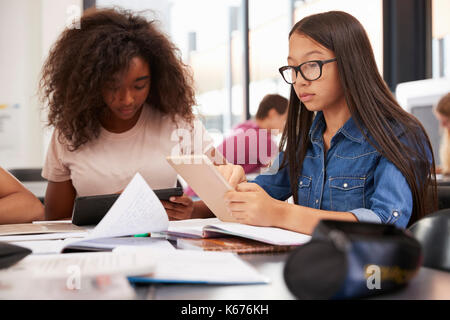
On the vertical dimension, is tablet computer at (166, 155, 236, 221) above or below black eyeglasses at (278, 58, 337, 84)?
below

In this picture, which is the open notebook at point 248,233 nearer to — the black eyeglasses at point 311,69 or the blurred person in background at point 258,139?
the black eyeglasses at point 311,69

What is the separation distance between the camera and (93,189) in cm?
151

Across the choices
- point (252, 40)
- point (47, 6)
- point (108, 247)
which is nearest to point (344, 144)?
point (108, 247)

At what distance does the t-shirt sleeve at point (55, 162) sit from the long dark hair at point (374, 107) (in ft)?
2.74

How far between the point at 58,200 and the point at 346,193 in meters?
0.95

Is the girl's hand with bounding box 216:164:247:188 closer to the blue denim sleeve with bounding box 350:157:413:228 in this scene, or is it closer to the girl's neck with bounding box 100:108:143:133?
the blue denim sleeve with bounding box 350:157:413:228

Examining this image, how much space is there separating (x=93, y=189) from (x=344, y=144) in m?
0.82

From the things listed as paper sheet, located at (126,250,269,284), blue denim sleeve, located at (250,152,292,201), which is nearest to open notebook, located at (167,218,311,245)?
paper sheet, located at (126,250,269,284)

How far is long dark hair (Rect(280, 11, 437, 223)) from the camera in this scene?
0.97m

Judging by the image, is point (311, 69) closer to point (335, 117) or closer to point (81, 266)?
point (335, 117)

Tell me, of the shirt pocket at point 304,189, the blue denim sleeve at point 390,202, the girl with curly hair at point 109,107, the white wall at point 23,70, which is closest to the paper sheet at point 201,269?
the blue denim sleeve at point 390,202

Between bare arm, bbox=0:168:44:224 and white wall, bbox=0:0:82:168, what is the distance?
2.34m

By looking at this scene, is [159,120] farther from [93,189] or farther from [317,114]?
[317,114]

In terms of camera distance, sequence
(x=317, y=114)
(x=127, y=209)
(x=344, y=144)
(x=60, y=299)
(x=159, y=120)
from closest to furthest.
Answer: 1. (x=60, y=299)
2. (x=127, y=209)
3. (x=344, y=144)
4. (x=317, y=114)
5. (x=159, y=120)
